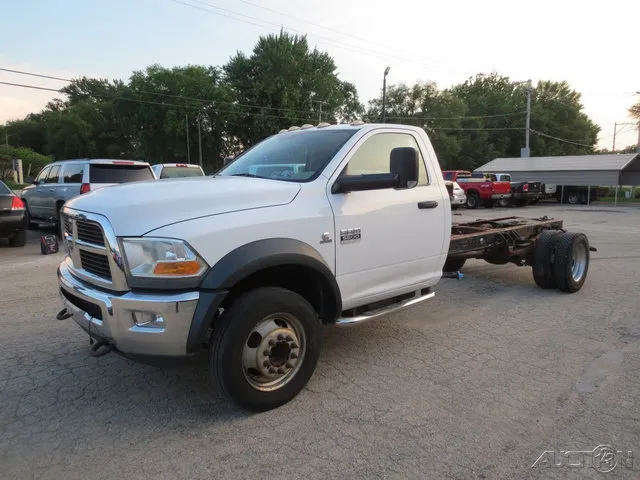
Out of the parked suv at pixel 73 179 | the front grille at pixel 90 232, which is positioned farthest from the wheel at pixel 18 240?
the front grille at pixel 90 232

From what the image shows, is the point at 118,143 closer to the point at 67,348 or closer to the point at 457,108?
the point at 457,108

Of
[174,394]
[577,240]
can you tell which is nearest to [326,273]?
[174,394]

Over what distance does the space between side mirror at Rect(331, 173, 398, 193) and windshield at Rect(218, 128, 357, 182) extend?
0.21m

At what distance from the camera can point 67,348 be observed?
430 cm

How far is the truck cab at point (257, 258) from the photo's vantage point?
2.75 m

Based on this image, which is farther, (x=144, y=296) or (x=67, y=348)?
(x=67, y=348)

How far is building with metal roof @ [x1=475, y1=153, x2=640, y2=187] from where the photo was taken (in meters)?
30.0

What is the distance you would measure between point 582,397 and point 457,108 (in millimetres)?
59044

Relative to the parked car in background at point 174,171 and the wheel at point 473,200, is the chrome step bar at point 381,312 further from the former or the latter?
the wheel at point 473,200

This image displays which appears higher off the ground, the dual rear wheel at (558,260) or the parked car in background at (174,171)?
the parked car in background at (174,171)

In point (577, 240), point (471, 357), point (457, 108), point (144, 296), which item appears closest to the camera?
point (144, 296)

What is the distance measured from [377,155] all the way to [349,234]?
0.90m

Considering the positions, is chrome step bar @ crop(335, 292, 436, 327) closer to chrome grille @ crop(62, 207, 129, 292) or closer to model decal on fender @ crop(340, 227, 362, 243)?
model decal on fender @ crop(340, 227, 362, 243)

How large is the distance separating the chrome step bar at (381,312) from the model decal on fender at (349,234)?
2.04ft
